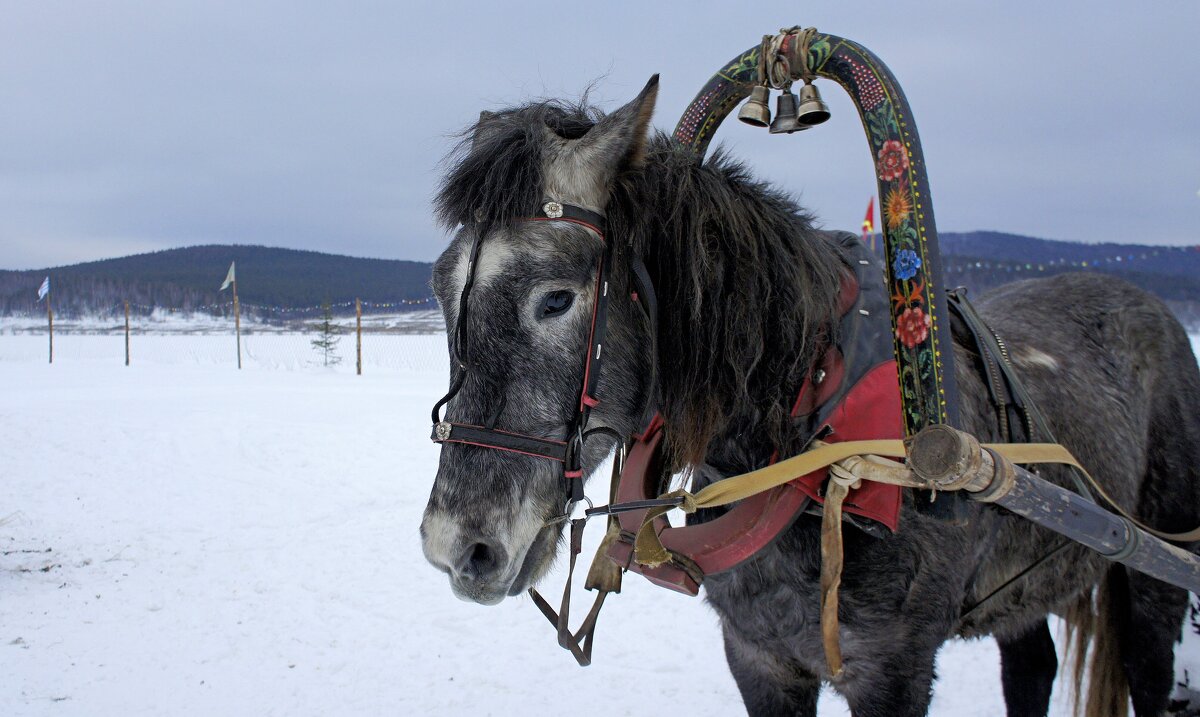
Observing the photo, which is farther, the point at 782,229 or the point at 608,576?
the point at 608,576

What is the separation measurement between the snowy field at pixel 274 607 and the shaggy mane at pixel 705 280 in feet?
8.49

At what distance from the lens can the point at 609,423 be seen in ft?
5.59

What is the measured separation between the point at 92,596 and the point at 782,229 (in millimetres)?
5527

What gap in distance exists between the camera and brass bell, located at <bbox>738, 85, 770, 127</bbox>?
6.48ft

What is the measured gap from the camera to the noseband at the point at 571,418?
157 cm

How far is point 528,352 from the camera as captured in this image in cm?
160

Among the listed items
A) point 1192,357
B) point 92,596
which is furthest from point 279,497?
point 1192,357

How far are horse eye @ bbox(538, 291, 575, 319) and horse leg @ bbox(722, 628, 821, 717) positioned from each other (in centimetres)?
115

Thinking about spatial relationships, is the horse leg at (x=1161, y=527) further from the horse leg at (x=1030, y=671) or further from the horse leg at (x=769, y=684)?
the horse leg at (x=769, y=684)

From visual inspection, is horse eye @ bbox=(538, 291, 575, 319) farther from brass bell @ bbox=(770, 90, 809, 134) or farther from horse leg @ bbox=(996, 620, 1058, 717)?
horse leg @ bbox=(996, 620, 1058, 717)

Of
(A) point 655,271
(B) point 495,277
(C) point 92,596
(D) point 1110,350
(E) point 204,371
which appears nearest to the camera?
(B) point 495,277

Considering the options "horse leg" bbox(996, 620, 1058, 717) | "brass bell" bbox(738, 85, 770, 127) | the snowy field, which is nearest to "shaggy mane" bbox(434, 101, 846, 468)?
"brass bell" bbox(738, 85, 770, 127)

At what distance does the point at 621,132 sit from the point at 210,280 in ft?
319

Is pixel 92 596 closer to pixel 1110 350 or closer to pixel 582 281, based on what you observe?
pixel 582 281
